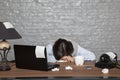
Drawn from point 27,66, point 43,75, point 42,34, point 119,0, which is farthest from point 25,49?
point 119,0

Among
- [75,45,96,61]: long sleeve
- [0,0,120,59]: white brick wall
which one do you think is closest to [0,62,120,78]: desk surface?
[75,45,96,61]: long sleeve

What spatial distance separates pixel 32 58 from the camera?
2332mm

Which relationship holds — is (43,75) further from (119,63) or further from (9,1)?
(9,1)

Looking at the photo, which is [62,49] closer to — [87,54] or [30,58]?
[87,54]

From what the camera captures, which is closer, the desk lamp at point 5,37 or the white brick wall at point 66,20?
the desk lamp at point 5,37

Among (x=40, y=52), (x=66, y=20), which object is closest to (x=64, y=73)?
(x=40, y=52)

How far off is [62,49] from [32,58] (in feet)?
2.71

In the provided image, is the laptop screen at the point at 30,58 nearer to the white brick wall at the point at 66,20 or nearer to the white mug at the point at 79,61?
the white mug at the point at 79,61

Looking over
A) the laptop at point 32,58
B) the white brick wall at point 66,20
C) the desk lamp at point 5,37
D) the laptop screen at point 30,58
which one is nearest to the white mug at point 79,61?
the laptop at point 32,58

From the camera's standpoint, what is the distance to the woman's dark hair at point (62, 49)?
10.1 feet

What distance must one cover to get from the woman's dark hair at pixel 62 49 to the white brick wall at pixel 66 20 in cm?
128

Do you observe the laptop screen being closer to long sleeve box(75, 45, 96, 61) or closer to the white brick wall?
long sleeve box(75, 45, 96, 61)

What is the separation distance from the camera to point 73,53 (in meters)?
3.15

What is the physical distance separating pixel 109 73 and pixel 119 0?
235cm
